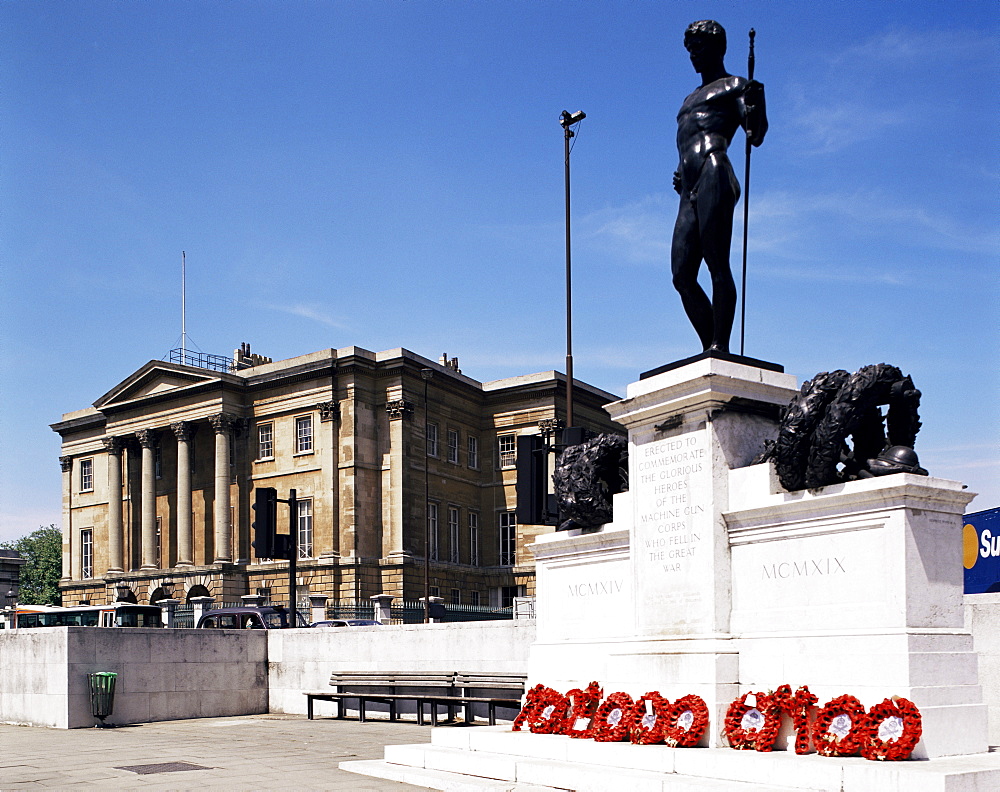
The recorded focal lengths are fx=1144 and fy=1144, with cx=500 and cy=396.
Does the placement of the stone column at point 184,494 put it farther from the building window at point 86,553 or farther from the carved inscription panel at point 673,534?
the carved inscription panel at point 673,534

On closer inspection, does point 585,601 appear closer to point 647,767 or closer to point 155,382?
point 647,767

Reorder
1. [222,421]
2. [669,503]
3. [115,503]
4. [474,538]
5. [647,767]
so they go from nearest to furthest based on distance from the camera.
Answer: [647,767], [669,503], [222,421], [115,503], [474,538]

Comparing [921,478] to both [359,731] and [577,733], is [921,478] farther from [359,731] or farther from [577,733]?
[359,731]

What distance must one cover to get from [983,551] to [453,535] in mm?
54634

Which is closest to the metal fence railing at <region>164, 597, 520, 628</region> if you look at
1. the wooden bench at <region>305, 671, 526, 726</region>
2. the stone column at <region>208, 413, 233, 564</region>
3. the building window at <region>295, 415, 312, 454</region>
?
the building window at <region>295, 415, 312, 454</region>

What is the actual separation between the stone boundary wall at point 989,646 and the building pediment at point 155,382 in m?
55.5

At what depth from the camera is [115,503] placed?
68.4 metres

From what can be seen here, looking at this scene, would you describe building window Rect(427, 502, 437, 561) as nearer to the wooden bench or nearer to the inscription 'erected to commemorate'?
the wooden bench

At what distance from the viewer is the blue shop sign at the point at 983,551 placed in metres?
12.3

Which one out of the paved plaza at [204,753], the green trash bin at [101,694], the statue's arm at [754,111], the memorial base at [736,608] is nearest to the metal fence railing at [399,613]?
the green trash bin at [101,694]

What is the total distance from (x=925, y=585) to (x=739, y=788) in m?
2.07

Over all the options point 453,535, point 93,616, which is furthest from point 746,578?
point 453,535

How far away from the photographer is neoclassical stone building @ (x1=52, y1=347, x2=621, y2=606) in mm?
59406

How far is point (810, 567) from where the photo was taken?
934 centimetres
